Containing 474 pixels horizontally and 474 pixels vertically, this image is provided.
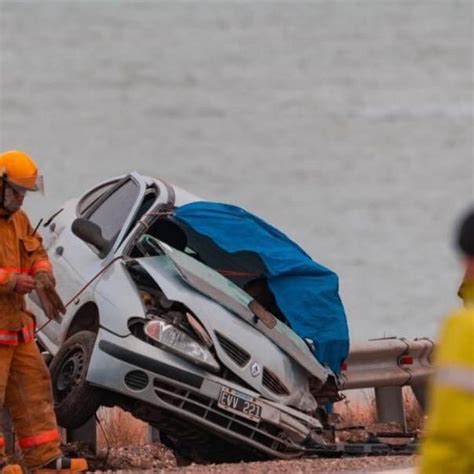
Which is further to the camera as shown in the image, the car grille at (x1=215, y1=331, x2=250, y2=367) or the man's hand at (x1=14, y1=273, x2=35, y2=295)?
the car grille at (x1=215, y1=331, x2=250, y2=367)

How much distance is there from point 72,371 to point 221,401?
0.94 meters

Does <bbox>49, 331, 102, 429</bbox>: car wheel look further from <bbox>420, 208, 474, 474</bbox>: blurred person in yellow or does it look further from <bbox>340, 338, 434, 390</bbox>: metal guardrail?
<bbox>420, 208, 474, 474</bbox>: blurred person in yellow

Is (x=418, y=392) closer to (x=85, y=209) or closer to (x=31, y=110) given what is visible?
(x=85, y=209)

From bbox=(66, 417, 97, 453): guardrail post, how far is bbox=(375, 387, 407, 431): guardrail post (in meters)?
2.45

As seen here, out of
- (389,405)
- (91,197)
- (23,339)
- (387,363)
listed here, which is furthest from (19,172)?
(389,405)

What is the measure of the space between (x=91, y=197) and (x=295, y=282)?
5.53 feet

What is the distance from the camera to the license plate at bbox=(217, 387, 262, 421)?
10.8 m

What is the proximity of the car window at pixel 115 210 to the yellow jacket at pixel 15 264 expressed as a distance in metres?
1.66

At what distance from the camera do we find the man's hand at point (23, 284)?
9.81 m

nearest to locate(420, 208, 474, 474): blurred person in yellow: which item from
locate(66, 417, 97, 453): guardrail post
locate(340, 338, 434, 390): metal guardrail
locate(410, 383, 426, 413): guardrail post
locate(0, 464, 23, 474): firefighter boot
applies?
locate(0, 464, 23, 474): firefighter boot

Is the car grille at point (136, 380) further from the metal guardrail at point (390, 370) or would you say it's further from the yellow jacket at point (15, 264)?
the metal guardrail at point (390, 370)

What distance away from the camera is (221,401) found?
1082 cm

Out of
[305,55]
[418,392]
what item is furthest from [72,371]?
[305,55]

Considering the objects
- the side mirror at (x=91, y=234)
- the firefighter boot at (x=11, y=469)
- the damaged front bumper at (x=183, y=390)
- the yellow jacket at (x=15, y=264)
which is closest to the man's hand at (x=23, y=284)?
the yellow jacket at (x=15, y=264)
